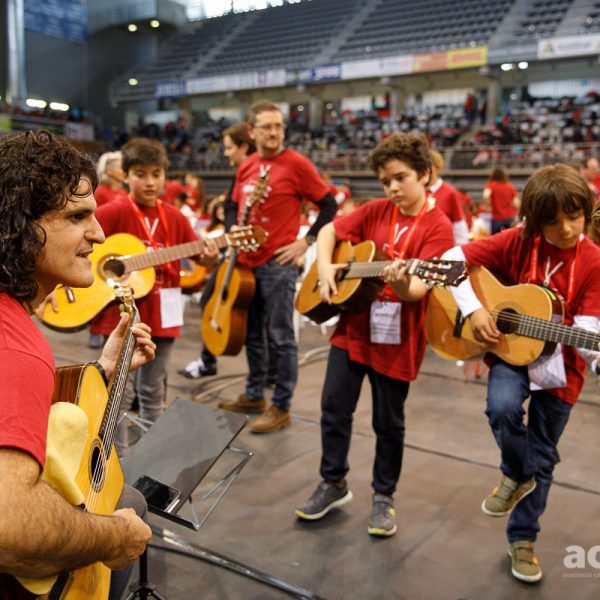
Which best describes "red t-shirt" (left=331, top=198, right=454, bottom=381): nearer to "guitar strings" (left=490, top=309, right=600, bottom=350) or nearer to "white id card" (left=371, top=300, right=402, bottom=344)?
"white id card" (left=371, top=300, right=402, bottom=344)

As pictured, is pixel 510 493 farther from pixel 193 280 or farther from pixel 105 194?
pixel 105 194

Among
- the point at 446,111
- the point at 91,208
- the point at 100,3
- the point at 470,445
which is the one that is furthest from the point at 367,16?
the point at 91,208

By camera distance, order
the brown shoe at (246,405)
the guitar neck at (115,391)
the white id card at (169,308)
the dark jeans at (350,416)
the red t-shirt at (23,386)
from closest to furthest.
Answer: the red t-shirt at (23,386) < the guitar neck at (115,391) < the dark jeans at (350,416) < the white id card at (169,308) < the brown shoe at (246,405)

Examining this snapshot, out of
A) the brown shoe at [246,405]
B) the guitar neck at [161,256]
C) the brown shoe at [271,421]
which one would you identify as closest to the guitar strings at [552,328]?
the guitar neck at [161,256]

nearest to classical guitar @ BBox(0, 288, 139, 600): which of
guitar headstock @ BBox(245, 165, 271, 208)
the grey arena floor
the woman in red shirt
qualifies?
the grey arena floor

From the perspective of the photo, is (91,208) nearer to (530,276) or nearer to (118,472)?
(118,472)

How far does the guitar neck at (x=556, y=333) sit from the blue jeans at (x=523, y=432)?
0.17 metres

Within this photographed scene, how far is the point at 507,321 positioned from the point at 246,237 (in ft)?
5.31

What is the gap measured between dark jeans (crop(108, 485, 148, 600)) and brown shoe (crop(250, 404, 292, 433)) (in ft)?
6.66

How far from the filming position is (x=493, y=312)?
8.21 ft

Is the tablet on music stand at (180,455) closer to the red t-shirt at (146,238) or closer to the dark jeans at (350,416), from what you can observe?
the dark jeans at (350,416)

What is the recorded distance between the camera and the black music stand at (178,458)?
2.11 meters

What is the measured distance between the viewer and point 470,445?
12.5 feet

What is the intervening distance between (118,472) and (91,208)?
0.79m
